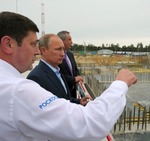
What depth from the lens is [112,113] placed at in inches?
44.1

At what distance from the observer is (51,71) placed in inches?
98.9

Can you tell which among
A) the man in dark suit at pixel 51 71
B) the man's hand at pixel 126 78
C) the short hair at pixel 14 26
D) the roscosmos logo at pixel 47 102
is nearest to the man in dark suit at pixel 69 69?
the man in dark suit at pixel 51 71

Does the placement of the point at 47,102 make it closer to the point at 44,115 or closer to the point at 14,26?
the point at 44,115

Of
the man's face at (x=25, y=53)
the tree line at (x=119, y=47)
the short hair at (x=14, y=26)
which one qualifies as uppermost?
the short hair at (x=14, y=26)

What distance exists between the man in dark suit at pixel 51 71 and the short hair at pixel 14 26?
3.56ft

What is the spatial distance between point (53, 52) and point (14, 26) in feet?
5.55

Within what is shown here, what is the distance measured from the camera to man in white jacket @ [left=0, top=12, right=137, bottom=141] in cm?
105

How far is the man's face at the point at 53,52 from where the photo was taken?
283cm

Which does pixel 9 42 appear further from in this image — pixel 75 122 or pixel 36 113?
pixel 75 122

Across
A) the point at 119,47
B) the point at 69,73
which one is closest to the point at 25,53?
the point at 69,73

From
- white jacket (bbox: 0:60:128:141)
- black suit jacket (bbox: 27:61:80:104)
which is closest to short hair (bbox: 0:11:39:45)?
white jacket (bbox: 0:60:128:141)

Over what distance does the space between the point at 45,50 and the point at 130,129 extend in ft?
14.8

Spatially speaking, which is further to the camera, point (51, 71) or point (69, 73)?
point (69, 73)

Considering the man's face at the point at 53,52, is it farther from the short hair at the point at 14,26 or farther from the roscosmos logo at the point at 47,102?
the roscosmos logo at the point at 47,102
